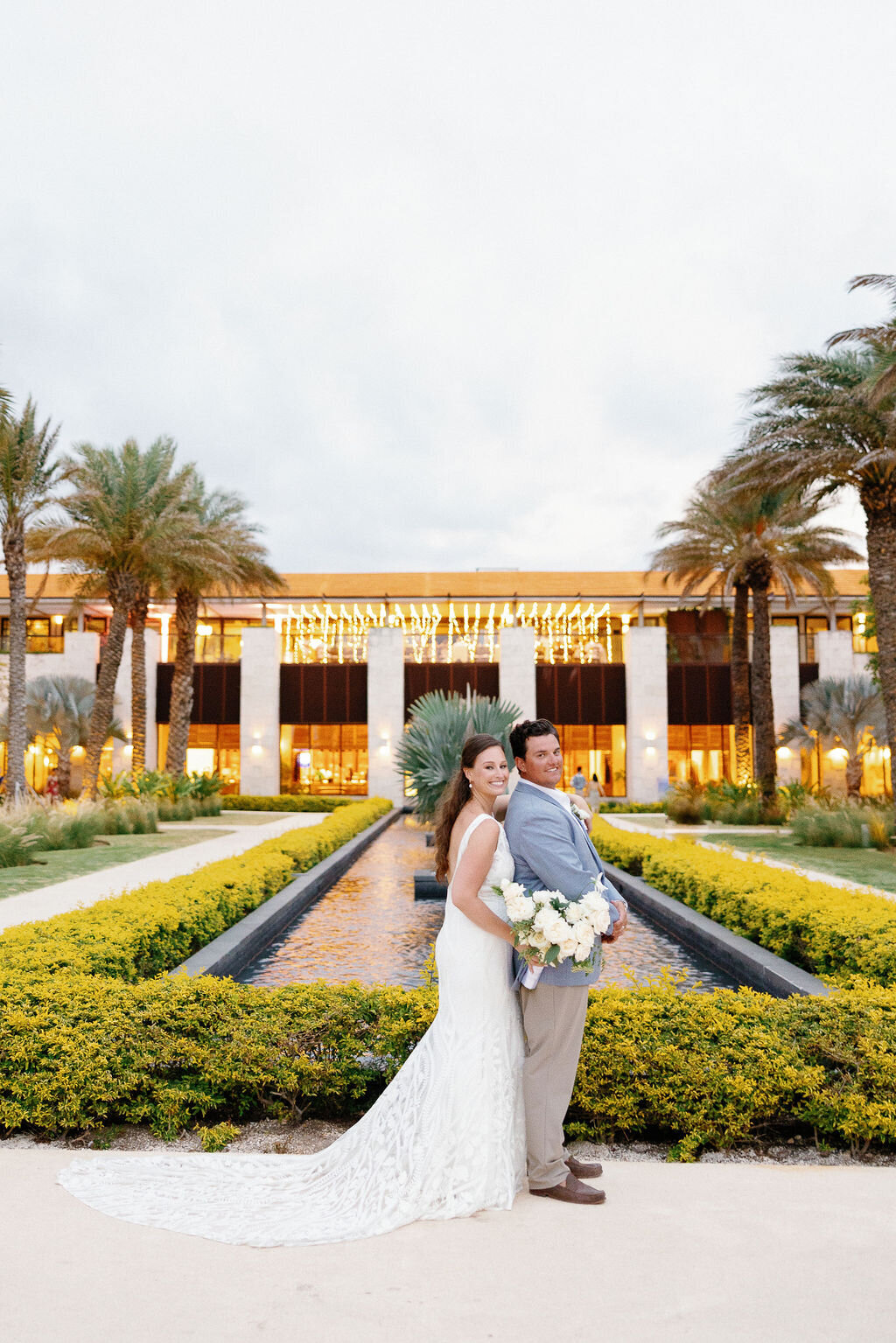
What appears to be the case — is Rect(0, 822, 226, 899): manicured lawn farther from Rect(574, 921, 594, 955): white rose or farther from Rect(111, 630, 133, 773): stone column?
Rect(111, 630, 133, 773): stone column

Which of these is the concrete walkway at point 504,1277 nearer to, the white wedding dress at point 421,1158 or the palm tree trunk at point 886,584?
the white wedding dress at point 421,1158

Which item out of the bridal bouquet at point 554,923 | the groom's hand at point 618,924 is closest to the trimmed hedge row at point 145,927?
the bridal bouquet at point 554,923

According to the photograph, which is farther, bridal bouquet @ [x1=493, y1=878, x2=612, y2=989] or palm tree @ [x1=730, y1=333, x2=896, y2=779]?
palm tree @ [x1=730, y1=333, x2=896, y2=779]

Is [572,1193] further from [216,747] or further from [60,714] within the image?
[216,747]

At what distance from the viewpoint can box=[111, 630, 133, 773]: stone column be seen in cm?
3497

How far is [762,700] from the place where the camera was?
2508 centimetres

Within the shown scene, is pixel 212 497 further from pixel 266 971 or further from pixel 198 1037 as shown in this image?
pixel 198 1037

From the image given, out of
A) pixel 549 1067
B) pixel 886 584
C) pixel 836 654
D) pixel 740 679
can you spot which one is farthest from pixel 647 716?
pixel 549 1067

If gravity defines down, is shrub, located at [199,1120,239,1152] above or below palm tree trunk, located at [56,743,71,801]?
below

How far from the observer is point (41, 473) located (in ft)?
68.3

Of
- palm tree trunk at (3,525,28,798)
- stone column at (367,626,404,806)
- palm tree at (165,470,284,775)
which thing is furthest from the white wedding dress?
stone column at (367,626,404,806)

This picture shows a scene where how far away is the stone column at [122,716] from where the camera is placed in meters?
35.0

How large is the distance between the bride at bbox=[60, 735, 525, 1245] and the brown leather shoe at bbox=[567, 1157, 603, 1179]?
0.25 metres

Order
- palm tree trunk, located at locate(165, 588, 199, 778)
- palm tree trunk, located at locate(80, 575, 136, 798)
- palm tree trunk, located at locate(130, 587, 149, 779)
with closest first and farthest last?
palm tree trunk, located at locate(80, 575, 136, 798) → palm tree trunk, located at locate(130, 587, 149, 779) → palm tree trunk, located at locate(165, 588, 199, 778)
